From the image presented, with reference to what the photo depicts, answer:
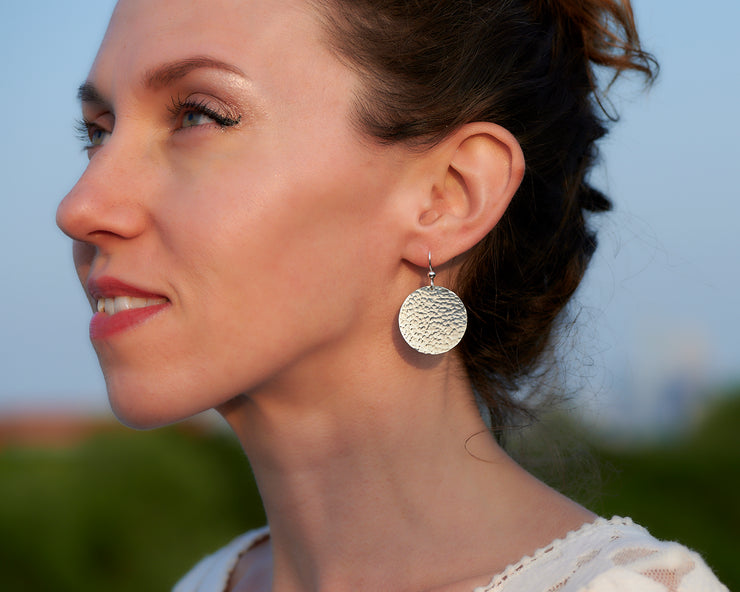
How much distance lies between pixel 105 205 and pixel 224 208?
0.95 ft

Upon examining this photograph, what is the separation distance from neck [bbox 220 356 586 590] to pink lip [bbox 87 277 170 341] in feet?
1.20

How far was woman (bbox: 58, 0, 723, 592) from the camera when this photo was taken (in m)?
1.90

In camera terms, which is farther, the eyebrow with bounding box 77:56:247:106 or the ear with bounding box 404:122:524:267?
the ear with bounding box 404:122:524:267

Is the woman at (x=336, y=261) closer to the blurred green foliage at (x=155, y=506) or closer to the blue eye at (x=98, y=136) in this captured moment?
the blue eye at (x=98, y=136)

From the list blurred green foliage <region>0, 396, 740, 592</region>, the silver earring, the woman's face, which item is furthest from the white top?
blurred green foliage <region>0, 396, 740, 592</region>

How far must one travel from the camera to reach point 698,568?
1.76 m

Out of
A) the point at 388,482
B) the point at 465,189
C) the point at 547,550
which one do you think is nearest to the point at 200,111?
the point at 465,189

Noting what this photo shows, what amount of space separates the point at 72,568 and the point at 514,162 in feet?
13.0

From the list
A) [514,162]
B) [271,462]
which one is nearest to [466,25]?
[514,162]

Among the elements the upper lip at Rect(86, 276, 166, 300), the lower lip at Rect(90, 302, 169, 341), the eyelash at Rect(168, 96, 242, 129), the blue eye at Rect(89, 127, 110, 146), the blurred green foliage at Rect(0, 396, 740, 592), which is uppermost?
the blue eye at Rect(89, 127, 110, 146)

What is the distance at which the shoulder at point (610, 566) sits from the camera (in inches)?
67.8

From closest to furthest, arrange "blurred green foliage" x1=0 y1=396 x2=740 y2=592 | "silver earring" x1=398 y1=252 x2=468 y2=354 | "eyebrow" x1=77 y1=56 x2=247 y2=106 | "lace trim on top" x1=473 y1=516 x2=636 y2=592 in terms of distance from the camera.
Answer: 1. "lace trim on top" x1=473 y1=516 x2=636 y2=592
2. "eyebrow" x1=77 y1=56 x2=247 y2=106
3. "silver earring" x1=398 y1=252 x2=468 y2=354
4. "blurred green foliage" x1=0 y1=396 x2=740 y2=592

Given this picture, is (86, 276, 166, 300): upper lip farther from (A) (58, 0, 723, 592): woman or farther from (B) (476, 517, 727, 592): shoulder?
(B) (476, 517, 727, 592): shoulder

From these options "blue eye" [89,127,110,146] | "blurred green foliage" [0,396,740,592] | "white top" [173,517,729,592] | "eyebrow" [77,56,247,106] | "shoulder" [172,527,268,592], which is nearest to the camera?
"white top" [173,517,729,592]
